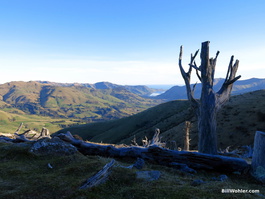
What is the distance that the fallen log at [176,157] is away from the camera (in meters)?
13.4

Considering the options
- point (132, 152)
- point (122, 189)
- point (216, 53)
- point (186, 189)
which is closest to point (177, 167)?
point (132, 152)

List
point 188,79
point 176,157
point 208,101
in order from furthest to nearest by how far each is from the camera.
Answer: point 188,79 < point 208,101 < point 176,157

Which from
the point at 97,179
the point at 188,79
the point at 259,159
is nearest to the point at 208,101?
the point at 188,79

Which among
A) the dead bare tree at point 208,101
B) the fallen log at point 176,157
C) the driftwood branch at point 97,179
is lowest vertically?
the fallen log at point 176,157

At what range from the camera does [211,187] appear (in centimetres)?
905

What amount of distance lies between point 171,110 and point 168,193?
147 metres

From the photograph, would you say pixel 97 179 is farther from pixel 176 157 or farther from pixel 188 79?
pixel 188 79

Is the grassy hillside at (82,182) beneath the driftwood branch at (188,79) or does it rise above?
beneath

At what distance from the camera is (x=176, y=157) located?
1427 cm

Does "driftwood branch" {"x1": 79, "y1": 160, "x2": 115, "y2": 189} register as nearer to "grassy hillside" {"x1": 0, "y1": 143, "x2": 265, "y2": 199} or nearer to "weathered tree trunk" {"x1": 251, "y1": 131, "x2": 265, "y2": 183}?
"grassy hillside" {"x1": 0, "y1": 143, "x2": 265, "y2": 199}

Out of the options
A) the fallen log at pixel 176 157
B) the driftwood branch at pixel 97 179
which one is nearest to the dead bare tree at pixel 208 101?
the fallen log at pixel 176 157

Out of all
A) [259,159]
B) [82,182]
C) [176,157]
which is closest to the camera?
[82,182]

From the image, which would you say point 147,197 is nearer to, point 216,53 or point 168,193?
point 168,193

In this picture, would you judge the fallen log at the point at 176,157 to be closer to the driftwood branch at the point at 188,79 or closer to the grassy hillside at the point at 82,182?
the grassy hillside at the point at 82,182
